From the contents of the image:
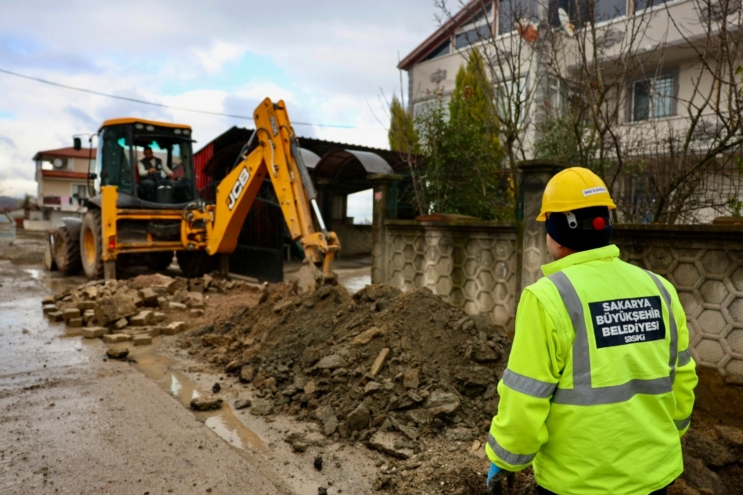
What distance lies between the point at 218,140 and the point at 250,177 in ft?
20.2

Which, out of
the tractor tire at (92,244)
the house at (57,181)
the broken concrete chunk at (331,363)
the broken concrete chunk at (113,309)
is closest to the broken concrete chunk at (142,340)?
the broken concrete chunk at (113,309)

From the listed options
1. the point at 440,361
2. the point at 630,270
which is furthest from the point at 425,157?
the point at 630,270

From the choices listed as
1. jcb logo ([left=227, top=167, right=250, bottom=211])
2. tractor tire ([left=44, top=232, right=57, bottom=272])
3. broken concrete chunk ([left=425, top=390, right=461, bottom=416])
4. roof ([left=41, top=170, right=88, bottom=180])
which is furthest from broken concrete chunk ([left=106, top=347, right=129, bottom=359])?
roof ([left=41, top=170, right=88, bottom=180])

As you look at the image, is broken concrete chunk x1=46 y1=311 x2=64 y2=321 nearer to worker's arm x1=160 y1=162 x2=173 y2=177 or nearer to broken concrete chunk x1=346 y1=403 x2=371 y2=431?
worker's arm x1=160 y1=162 x2=173 y2=177

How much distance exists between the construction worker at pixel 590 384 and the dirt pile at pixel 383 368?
1.34 m

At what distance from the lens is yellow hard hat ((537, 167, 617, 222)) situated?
1.86 m

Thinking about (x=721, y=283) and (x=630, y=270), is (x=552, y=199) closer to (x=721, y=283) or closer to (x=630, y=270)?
(x=630, y=270)

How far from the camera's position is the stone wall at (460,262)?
5.46 metres

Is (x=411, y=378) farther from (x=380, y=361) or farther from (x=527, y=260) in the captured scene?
(x=527, y=260)

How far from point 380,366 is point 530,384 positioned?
106 inches

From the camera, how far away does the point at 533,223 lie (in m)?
5.07

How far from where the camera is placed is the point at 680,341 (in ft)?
6.52

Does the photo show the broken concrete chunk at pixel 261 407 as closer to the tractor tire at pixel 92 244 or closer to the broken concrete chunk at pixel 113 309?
the broken concrete chunk at pixel 113 309

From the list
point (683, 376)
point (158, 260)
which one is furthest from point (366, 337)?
point (158, 260)
